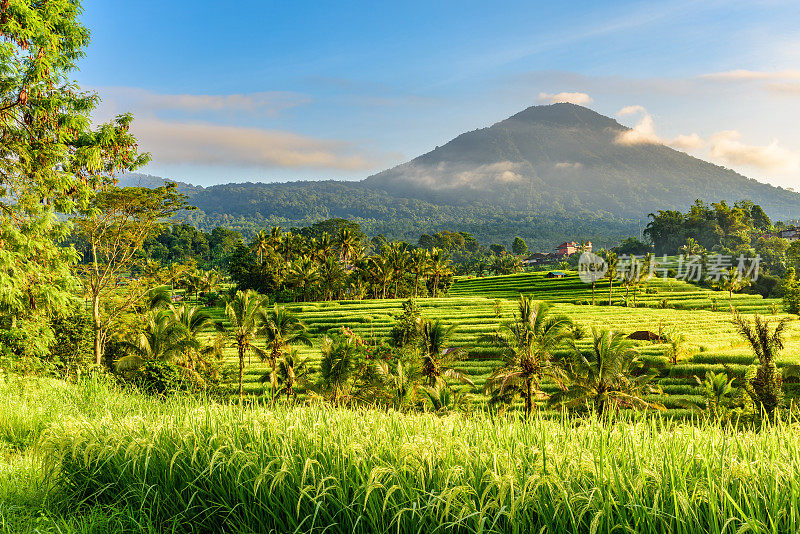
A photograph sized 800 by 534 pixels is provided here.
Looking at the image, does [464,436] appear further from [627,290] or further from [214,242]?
[214,242]

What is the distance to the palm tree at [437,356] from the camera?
982 inches

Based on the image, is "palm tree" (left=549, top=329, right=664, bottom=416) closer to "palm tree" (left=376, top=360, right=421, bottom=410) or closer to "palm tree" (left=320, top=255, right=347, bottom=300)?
"palm tree" (left=376, top=360, right=421, bottom=410)

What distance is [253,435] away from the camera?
4.11m

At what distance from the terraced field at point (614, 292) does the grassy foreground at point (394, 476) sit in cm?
6266

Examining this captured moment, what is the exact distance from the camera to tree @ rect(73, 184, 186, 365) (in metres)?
20.8

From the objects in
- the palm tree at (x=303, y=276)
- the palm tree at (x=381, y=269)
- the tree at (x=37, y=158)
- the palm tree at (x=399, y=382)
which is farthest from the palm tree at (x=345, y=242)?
the tree at (x=37, y=158)

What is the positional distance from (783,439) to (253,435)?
4.23 meters

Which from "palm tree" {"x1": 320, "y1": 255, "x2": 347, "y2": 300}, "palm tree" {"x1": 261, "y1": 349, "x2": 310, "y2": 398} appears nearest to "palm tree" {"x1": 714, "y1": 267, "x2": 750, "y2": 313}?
"palm tree" {"x1": 320, "y1": 255, "x2": 347, "y2": 300}

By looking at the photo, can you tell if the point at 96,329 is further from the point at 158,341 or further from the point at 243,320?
the point at 243,320

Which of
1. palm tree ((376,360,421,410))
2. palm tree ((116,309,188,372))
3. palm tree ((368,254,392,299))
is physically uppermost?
palm tree ((368,254,392,299))

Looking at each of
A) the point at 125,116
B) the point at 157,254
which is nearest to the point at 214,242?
the point at 157,254

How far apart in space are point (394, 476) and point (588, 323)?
49164 mm

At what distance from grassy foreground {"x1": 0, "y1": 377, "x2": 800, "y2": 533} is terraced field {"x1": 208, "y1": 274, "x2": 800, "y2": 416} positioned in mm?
26145

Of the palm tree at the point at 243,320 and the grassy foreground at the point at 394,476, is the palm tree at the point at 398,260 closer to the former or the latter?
the palm tree at the point at 243,320
